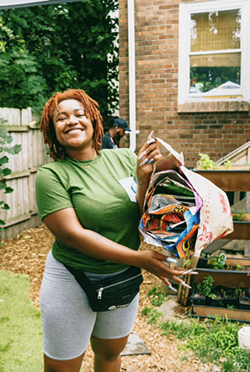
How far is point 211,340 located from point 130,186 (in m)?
1.96

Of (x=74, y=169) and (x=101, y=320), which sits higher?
(x=74, y=169)

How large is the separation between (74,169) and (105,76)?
7.34 meters

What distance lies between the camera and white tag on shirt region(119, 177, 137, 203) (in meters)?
1.57

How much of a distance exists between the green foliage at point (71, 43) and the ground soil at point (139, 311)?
10.5 feet

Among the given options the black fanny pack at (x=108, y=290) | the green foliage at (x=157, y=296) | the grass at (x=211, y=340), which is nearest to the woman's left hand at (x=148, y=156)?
the black fanny pack at (x=108, y=290)

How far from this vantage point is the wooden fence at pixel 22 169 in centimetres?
537

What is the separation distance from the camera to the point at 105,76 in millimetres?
8453

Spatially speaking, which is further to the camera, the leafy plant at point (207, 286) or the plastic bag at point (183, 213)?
the leafy plant at point (207, 286)

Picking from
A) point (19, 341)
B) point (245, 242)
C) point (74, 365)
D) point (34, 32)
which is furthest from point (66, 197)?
point (34, 32)

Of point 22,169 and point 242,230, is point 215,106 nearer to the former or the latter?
point 242,230

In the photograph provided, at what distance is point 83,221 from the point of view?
4.90 feet

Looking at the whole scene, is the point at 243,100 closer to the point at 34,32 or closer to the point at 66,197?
the point at 66,197

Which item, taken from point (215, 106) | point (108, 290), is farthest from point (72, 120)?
point (215, 106)

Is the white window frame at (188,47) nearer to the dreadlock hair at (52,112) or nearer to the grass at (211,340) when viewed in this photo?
the grass at (211,340)
